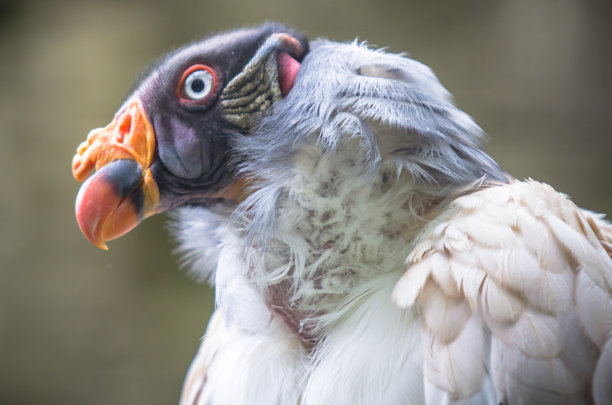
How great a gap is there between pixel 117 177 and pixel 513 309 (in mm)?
776

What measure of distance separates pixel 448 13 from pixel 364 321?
7.83ft

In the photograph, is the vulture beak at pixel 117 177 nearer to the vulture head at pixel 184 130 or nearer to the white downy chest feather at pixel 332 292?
the vulture head at pixel 184 130

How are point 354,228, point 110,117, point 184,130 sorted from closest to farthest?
point 354,228, point 184,130, point 110,117

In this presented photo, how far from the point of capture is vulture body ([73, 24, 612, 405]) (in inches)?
32.5

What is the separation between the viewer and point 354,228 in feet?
3.24

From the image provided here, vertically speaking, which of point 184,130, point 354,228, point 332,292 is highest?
point 184,130

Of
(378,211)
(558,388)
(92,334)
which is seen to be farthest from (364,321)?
(92,334)

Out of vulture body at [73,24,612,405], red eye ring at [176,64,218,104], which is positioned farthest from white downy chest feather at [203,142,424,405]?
red eye ring at [176,64,218,104]

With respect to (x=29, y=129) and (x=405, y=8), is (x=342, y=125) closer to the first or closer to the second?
(x=405, y=8)

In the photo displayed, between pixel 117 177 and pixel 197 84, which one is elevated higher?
pixel 197 84

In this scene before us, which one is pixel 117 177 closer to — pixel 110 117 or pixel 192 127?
pixel 192 127

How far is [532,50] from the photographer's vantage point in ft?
9.14

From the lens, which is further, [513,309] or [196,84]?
[196,84]

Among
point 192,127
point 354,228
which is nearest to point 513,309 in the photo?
point 354,228
